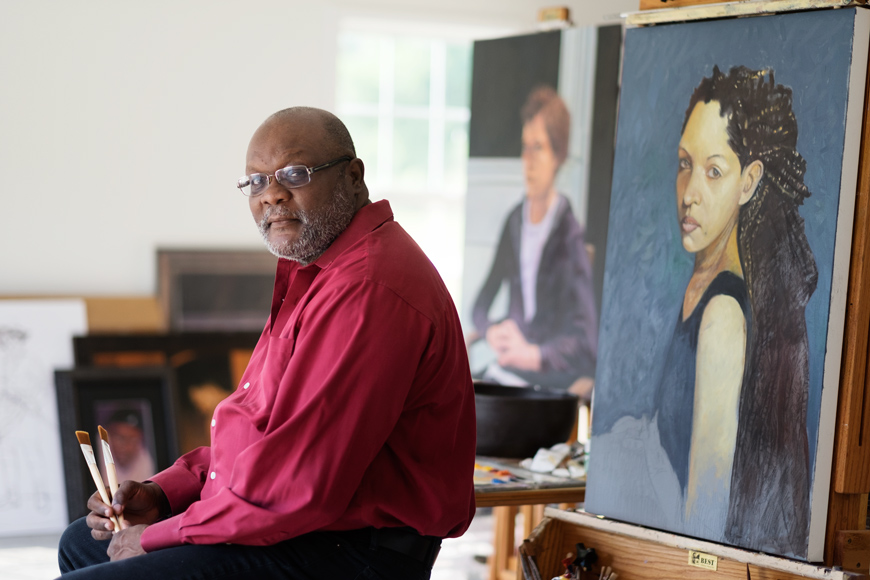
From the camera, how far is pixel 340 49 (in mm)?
4316

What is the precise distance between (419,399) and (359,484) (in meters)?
0.18

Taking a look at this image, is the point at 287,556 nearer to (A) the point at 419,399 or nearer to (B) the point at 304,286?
(A) the point at 419,399

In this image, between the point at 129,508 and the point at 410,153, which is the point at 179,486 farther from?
the point at 410,153

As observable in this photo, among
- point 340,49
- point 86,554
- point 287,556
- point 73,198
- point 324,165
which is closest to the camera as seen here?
point 287,556

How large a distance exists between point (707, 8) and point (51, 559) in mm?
2998

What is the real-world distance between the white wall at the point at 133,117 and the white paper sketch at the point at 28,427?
195 mm

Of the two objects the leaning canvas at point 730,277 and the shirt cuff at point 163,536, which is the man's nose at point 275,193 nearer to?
the shirt cuff at point 163,536

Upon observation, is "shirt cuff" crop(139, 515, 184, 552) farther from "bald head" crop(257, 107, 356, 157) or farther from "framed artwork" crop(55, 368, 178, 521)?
"framed artwork" crop(55, 368, 178, 521)

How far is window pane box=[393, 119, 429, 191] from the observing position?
449 centimetres

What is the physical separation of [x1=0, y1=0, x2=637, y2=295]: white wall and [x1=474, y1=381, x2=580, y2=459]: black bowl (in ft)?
6.90

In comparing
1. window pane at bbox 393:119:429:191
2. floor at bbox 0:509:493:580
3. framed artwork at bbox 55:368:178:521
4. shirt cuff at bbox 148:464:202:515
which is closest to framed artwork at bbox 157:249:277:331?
framed artwork at bbox 55:368:178:521

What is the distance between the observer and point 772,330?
66.7 inches

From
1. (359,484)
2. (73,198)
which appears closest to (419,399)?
(359,484)

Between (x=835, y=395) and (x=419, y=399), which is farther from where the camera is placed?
(x=835, y=395)
